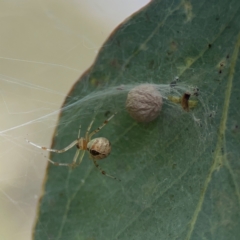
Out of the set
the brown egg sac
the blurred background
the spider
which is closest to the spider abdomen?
the spider

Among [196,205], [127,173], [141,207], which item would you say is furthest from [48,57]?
[196,205]

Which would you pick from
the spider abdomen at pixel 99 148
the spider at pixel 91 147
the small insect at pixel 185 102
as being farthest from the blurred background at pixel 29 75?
the small insect at pixel 185 102

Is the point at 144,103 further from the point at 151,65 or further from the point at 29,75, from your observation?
the point at 29,75

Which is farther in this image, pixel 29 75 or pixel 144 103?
pixel 29 75

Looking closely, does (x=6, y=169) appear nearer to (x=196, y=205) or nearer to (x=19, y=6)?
(x=19, y=6)

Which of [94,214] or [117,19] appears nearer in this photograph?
[94,214]

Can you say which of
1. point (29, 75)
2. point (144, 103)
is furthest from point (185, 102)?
point (29, 75)
